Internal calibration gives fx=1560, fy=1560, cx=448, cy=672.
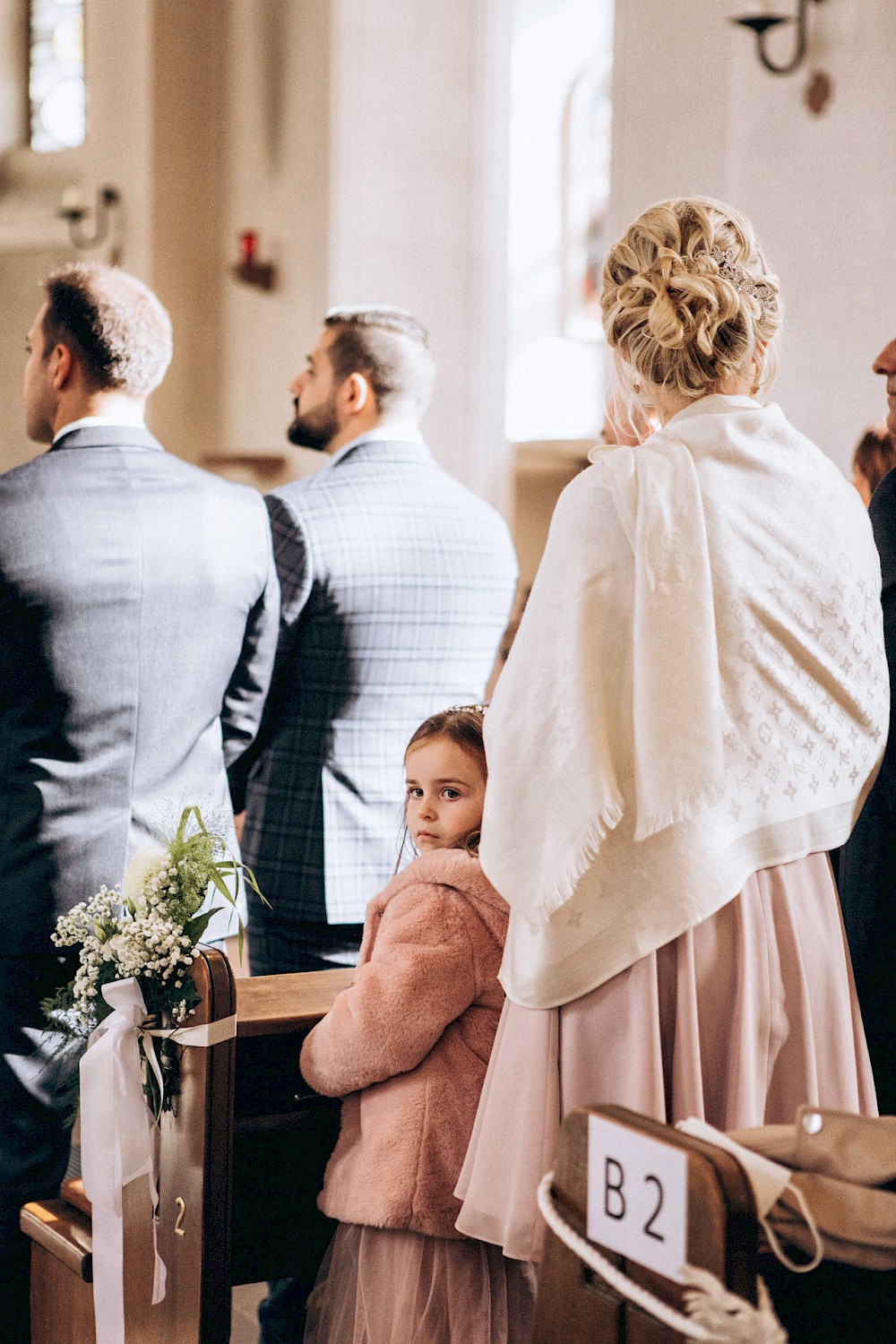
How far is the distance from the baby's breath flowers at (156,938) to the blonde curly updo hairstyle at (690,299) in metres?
0.87

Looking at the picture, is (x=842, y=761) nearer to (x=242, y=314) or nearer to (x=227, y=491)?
(x=227, y=491)

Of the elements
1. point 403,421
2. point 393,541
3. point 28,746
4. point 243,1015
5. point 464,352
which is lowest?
point 243,1015

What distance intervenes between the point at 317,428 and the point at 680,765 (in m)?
1.93

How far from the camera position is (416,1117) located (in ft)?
6.62

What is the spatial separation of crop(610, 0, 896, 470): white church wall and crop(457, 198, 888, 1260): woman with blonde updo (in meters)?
1.99

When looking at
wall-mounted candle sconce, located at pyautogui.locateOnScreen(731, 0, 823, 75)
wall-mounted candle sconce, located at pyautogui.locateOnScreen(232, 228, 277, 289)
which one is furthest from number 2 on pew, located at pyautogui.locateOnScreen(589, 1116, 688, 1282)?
wall-mounted candle sconce, located at pyautogui.locateOnScreen(232, 228, 277, 289)

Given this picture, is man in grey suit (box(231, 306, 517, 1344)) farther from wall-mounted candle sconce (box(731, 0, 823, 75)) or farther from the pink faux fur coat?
wall-mounted candle sconce (box(731, 0, 823, 75))

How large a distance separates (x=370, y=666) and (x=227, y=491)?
51 centimetres

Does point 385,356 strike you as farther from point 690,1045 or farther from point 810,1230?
point 810,1230

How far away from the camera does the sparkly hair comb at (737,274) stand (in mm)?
1703

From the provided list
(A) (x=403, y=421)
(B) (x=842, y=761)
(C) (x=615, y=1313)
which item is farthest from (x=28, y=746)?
(C) (x=615, y=1313)

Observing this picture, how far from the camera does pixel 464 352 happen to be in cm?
620

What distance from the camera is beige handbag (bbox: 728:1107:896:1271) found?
1163 millimetres

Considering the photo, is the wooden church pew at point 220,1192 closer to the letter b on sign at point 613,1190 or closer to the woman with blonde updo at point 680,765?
the woman with blonde updo at point 680,765
